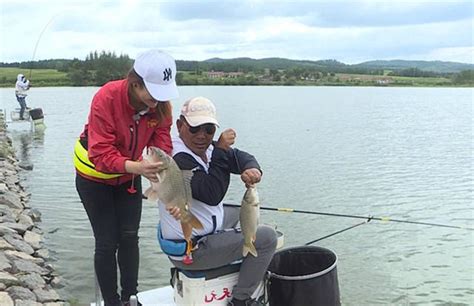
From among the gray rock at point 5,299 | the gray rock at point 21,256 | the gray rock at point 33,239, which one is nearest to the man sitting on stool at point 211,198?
the gray rock at point 5,299

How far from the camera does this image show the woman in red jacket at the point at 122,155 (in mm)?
2973

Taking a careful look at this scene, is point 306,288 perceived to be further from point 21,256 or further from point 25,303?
point 21,256

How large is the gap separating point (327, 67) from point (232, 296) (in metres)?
58.1

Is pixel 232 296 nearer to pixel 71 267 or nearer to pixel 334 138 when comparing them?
pixel 71 267

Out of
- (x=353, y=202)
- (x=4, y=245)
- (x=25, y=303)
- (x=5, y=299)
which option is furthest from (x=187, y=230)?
(x=353, y=202)

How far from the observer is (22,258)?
22.4ft

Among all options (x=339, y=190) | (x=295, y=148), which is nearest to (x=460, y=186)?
(x=339, y=190)

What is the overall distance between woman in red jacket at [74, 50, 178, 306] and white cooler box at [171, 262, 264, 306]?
424 millimetres

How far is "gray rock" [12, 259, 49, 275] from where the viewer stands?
6.25m

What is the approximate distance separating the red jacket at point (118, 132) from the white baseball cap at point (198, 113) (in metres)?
0.19

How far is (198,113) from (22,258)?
4651 millimetres

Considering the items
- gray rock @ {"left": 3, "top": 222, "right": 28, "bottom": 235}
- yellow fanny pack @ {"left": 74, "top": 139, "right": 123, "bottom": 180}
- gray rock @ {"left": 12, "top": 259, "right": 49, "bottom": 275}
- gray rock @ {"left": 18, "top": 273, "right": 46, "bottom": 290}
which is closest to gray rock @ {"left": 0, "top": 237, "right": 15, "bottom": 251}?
gray rock @ {"left": 12, "top": 259, "right": 49, "bottom": 275}

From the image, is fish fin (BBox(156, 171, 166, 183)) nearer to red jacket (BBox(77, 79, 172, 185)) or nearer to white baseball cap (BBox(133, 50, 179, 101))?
red jacket (BBox(77, 79, 172, 185))

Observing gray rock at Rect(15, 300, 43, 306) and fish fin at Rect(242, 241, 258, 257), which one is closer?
fish fin at Rect(242, 241, 258, 257)
